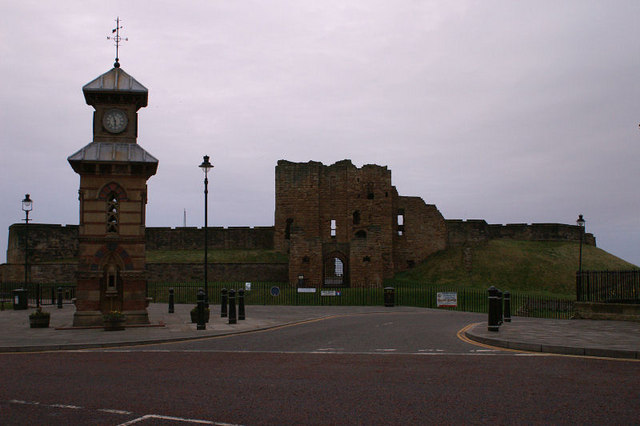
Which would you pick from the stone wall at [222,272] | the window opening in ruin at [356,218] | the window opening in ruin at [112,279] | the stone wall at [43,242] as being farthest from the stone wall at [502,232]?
the window opening in ruin at [112,279]

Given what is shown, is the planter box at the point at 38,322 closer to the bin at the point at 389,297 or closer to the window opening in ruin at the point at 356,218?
the bin at the point at 389,297

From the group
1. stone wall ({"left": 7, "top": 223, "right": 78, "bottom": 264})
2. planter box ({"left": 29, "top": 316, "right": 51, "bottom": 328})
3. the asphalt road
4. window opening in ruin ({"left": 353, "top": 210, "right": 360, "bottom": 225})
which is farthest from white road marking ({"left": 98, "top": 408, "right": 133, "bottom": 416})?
stone wall ({"left": 7, "top": 223, "right": 78, "bottom": 264})

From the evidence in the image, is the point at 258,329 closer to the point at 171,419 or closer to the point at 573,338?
the point at 573,338

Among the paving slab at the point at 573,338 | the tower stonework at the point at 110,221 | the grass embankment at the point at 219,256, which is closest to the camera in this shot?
the paving slab at the point at 573,338

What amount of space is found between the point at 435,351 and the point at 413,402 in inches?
198

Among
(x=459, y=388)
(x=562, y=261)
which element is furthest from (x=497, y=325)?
(x=562, y=261)

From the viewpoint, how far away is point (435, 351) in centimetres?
1182

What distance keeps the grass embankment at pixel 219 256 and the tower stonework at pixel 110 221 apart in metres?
30.0

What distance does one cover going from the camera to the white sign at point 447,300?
3209 centimetres

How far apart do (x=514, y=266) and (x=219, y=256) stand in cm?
2437

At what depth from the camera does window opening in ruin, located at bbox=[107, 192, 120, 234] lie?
18312mm

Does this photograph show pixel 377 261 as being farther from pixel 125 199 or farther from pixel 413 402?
pixel 413 402

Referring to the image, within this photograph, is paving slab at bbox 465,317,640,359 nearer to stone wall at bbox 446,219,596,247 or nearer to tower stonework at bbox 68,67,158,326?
tower stonework at bbox 68,67,158,326

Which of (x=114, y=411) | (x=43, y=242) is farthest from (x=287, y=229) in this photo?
(x=114, y=411)
